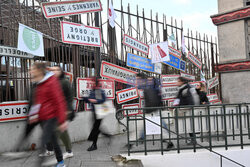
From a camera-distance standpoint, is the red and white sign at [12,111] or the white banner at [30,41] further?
the white banner at [30,41]

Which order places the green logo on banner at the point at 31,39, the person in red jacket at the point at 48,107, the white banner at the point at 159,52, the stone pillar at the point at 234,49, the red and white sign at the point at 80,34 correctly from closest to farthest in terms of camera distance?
the person in red jacket at the point at 48,107, the green logo on banner at the point at 31,39, the red and white sign at the point at 80,34, the white banner at the point at 159,52, the stone pillar at the point at 234,49

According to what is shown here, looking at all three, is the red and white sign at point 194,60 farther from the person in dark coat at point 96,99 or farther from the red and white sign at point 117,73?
the person in dark coat at point 96,99

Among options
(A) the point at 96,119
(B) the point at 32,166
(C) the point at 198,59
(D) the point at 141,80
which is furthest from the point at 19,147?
(C) the point at 198,59

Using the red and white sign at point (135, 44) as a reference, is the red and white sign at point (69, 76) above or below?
below

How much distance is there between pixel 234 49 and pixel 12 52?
28.8 ft

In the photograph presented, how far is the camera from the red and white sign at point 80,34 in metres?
6.05

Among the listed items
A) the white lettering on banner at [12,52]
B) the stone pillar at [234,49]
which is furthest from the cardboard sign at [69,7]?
the stone pillar at [234,49]

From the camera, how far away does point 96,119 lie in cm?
509

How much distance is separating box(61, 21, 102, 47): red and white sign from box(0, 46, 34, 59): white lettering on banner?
1.02 meters

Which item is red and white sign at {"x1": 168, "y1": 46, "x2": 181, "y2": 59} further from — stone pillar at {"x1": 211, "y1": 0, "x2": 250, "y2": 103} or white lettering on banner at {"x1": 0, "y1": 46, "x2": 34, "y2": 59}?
white lettering on banner at {"x1": 0, "y1": 46, "x2": 34, "y2": 59}

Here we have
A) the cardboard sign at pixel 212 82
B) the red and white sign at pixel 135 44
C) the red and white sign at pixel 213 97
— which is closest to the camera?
the red and white sign at pixel 135 44

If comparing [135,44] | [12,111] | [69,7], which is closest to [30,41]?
[69,7]

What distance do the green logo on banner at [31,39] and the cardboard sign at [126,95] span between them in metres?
2.86

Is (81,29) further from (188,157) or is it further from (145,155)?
(188,157)
